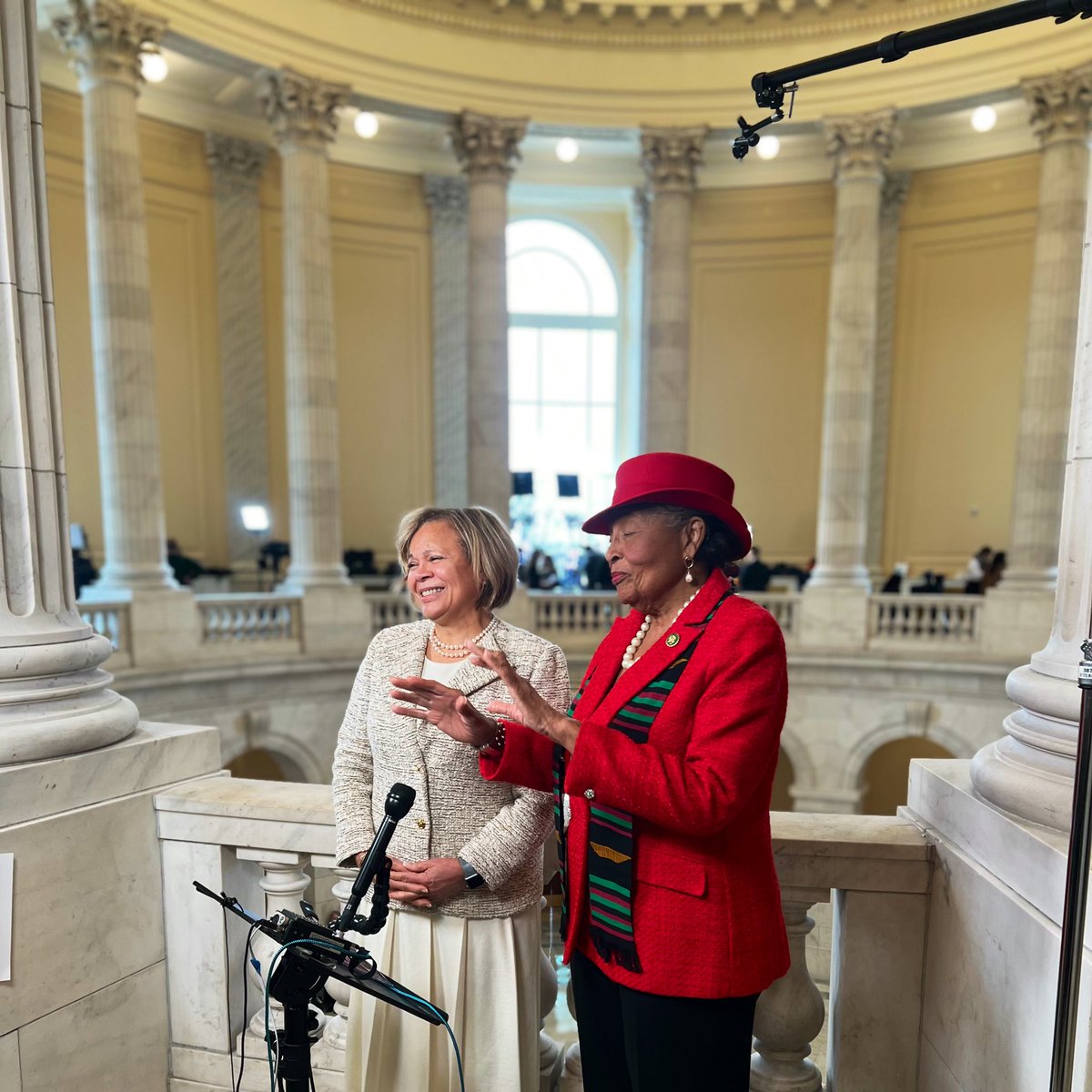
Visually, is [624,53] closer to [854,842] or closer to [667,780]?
[854,842]

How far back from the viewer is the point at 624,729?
1.83 m

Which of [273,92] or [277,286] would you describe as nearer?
[273,92]

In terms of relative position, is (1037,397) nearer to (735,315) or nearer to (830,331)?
(830,331)

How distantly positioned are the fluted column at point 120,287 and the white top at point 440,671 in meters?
9.56

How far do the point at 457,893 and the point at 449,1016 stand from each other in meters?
0.31

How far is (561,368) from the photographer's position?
18703 mm

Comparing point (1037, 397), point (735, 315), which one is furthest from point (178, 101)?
point (1037, 397)

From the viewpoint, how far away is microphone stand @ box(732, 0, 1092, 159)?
1.57 meters

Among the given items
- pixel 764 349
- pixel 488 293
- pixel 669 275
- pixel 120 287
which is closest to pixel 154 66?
pixel 120 287

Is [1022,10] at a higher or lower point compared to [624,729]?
higher

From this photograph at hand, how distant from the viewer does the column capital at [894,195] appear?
15.4 metres

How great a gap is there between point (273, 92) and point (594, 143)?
258 inches

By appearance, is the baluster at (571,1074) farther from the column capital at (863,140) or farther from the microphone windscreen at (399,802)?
the column capital at (863,140)

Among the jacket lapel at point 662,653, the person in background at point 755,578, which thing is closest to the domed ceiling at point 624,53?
the person in background at point 755,578
